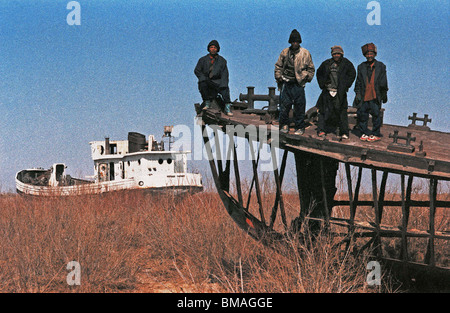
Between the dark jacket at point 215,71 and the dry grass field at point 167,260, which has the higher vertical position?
the dark jacket at point 215,71

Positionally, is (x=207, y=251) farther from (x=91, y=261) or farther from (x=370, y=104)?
(x=370, y=104)

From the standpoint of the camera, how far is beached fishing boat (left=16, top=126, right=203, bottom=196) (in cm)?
2450

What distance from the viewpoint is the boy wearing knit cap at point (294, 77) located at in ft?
30.6

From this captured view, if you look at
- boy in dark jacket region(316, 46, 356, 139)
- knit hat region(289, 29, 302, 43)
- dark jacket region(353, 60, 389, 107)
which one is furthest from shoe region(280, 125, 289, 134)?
knit hat region(289, 29, 302, 43)

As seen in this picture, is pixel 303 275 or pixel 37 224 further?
pixel 37 224

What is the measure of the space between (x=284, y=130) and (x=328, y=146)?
1240 millimetres

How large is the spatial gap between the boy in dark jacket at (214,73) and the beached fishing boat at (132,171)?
12269mm

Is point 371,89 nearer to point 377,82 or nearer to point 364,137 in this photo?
point 377,82

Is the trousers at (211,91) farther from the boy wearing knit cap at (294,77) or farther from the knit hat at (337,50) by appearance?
the knit hat at (337,50)

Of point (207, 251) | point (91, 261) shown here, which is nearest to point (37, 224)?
point (91, 261)

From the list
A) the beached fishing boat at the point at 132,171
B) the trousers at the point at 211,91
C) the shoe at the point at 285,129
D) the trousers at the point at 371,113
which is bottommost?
the beached fishing boat at the point at 132,171

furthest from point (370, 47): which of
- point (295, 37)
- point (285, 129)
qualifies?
point (285, 129)

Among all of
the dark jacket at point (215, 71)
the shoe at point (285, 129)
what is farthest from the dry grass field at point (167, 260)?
the dark jacket at point (215, 71)
